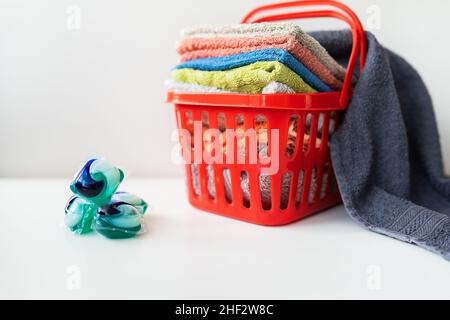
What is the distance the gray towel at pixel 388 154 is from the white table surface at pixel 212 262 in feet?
0.14

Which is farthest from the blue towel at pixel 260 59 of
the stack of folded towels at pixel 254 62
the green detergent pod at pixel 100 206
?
the green detergent pod at pixel 100 206

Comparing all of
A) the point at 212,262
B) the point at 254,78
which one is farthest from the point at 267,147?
the point at 212,262

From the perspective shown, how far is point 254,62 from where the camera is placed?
2.31 ft

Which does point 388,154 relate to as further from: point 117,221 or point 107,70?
point 107,70

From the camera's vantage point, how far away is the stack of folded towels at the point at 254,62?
2.24 feet

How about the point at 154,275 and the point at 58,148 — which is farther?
the point at 58,148

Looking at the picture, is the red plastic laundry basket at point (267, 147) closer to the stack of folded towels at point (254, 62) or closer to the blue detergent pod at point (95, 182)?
the stack of folded towels at point (254, 62)

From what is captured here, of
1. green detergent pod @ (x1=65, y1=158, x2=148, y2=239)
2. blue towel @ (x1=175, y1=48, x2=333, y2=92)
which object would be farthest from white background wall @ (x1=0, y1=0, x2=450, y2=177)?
green detergent pod @ (x1=65, y1=158, x2=148, y2=239)

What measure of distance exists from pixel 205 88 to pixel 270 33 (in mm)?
142

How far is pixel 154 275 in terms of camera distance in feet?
1.81

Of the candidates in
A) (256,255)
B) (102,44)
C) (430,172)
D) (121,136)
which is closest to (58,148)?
(121,136)

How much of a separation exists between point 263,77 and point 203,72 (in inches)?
5.1

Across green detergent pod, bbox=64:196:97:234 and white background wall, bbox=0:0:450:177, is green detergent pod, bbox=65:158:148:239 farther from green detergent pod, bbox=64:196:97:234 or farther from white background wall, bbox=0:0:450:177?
white background wall, bbox=0:0:450:177

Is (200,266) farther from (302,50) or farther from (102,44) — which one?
(102,44)
